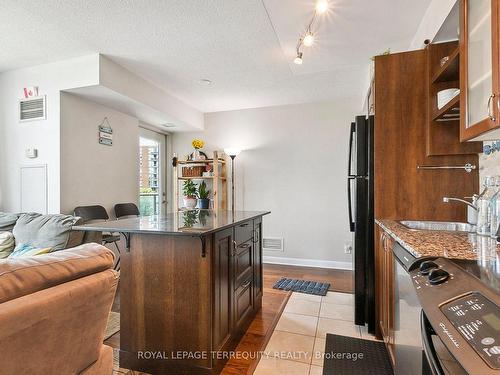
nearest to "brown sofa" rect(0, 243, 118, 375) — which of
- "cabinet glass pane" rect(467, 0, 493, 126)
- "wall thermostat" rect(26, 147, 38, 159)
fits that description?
"cabinet glass pane" rect(467, 0, 493, 126)

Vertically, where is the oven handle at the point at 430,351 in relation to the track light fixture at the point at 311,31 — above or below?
below

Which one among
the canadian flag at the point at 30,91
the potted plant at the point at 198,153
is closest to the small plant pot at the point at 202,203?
the potted plant at the point at 198,153

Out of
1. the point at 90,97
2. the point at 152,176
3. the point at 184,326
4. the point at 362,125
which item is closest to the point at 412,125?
the point at 362,125

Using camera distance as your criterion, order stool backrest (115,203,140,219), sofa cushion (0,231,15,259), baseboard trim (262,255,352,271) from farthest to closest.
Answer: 1. baseboard trim (262,255,352,271)
2. stool backrest (115,203,140,219)
3. sofa cushion (0,231,15,259)

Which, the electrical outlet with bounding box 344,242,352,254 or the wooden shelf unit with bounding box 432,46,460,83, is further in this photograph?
the electrical outlet with bounding box 344,242,352,254

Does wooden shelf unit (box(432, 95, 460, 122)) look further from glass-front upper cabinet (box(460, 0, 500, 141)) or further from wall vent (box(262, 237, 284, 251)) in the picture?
wall vent (box(262, 237, 284, 251))

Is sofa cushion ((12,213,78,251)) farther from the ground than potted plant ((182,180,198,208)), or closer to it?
closer to it

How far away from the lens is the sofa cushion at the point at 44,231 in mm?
2303

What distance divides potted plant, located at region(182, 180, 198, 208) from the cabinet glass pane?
3469mm

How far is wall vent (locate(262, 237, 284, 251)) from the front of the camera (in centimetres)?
430

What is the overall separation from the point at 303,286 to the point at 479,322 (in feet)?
9.15

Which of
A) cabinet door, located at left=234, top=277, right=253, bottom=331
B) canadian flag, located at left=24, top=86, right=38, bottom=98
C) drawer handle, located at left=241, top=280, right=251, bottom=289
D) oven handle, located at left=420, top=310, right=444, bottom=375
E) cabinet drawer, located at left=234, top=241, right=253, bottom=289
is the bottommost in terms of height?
cabinet door, located at left=234, top=277, right=253, bottom=331

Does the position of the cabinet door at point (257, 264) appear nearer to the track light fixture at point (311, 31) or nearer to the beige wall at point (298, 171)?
the track light fixture at point (311, 31)

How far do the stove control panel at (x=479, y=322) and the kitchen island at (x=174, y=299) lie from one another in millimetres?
1115
